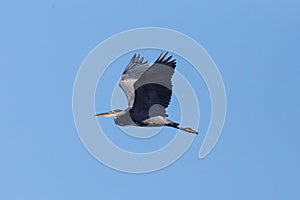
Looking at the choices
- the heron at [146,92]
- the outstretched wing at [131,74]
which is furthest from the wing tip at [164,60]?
the outstretched wing at [131,74]

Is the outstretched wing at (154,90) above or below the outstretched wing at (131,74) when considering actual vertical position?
below

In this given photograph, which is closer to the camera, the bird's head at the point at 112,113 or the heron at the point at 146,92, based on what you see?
the heron at the point at 146,92

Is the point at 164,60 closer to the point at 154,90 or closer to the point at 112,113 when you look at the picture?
the point at 154,90

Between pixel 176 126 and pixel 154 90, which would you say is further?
pixel 176 126

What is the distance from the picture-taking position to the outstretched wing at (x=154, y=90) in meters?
21.4

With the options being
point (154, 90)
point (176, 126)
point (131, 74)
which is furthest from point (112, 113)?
point (154, 90)

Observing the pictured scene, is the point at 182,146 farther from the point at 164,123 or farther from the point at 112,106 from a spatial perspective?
the point at 112,106

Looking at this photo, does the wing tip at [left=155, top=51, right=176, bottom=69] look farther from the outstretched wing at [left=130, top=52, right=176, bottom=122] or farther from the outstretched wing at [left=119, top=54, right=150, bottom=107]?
the outstretched wing at [left=119, top=54, right=150, bottom=107]

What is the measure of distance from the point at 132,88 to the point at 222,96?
2554mm

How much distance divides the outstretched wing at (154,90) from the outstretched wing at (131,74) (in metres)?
0.39

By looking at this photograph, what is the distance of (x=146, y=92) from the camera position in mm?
22812

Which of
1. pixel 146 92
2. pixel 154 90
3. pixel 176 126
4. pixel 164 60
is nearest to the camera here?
pixel 164 60

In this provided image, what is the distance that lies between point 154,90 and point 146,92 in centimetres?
44

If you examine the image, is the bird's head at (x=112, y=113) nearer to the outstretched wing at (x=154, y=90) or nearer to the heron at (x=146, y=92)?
the heron at (x=146, y=92)
